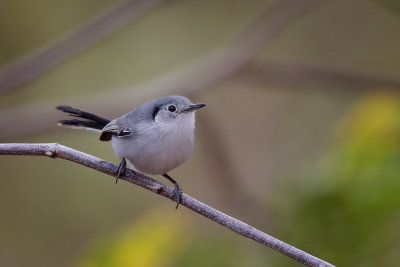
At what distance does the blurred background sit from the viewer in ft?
9.77

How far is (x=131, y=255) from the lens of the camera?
3.10m

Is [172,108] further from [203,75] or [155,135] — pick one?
[203,75]

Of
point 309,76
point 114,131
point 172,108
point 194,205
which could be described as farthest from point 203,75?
point 194,205

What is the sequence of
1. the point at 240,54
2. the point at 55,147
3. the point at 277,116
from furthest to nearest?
the point at 277,116 → the point at 240,54 → the point at 55,147

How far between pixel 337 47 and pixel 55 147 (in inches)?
150

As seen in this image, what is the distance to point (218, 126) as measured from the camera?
14.9 ft

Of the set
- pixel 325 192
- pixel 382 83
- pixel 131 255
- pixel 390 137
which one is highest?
pixel 382 83

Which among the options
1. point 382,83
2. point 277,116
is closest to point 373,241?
point 382,83

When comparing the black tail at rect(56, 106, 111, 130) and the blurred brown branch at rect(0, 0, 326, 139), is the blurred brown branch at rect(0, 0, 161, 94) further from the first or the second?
the black tail at rect(56, 106, 111, 130)

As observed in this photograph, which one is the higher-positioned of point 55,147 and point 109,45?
point 109,45

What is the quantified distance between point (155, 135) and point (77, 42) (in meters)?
1.47

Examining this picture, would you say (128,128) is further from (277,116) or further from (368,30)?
(368,30)

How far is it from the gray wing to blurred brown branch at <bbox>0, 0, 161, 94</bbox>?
40.6 inches

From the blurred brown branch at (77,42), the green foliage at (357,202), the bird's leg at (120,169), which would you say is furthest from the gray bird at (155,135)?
the blurred brown branch at (77,42)
